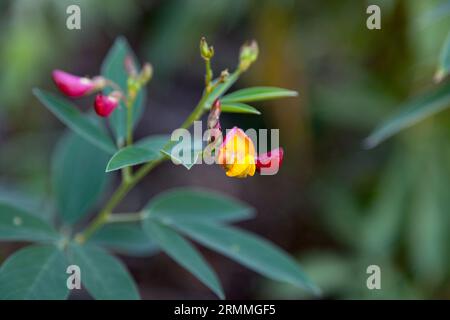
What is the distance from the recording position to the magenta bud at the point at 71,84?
78 cm

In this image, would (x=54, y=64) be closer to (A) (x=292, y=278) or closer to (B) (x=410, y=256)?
(B) (x=410, y=256)

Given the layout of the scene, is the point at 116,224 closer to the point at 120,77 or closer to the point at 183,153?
the point at 120,77

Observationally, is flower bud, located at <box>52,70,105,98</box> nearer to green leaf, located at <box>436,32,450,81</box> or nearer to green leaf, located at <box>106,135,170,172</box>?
green leaf, located at <box>106,135,170,172</box>

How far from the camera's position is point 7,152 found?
6.70 ft

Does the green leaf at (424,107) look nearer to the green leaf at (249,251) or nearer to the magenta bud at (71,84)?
the green leaf at (249,251)

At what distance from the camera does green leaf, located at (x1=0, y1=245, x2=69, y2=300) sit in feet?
2.45

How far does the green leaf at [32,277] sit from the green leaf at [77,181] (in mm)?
195

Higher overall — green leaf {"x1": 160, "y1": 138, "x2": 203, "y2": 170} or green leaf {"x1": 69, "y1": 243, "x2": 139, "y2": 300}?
green leaf {"x1": 160, "y1": 138, "x2": 203, "y2": 170}

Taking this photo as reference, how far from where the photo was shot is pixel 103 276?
2.67 ft

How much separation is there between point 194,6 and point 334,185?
28.4 inches

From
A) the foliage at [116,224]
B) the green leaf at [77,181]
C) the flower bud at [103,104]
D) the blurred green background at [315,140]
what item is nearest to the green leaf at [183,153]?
the foliage at [116,224]

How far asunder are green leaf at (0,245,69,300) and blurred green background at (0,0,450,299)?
854 mm

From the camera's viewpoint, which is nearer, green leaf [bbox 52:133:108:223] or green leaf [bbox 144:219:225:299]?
green leaf [bbox 144:219:225:299]

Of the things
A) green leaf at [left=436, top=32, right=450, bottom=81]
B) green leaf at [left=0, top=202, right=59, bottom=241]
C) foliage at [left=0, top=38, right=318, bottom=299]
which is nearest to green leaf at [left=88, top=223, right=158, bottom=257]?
foliage at [left=0, top=38, right=318, bottom=299]
